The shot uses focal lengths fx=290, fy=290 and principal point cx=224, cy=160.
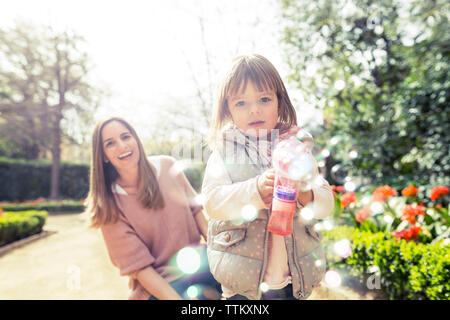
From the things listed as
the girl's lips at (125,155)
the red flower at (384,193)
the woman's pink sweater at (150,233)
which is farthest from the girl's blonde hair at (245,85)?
the red flower at (384,193)

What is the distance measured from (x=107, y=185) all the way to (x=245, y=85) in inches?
46.8

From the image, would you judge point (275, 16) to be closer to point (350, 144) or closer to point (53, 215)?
point (350, 144)

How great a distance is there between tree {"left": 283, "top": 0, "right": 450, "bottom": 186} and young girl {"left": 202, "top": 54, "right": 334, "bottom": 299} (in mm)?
A: 3802

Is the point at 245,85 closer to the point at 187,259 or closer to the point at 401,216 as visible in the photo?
the point at 187,259

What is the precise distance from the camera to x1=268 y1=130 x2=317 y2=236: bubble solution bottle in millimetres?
754

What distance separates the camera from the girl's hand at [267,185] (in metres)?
0.81

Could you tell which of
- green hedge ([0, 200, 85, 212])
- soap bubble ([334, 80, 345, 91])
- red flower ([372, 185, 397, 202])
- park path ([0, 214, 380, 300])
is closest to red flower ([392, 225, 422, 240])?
red flower ([372, 185, 397, 202])

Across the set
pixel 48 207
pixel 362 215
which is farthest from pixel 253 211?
pixel 48 207

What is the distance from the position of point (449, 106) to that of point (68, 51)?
18.9 metres

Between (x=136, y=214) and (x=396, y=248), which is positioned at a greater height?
(x=136, y=214)

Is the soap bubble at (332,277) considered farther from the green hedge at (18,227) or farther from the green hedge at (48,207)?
the green hedge at (48,207)

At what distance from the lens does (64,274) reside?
494cm

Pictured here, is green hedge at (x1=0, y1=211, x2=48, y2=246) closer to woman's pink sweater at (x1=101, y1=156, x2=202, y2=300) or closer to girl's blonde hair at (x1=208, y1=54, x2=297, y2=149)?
woman's pink sweater at (x1=101, y1=156, x2=202, y2=300)
